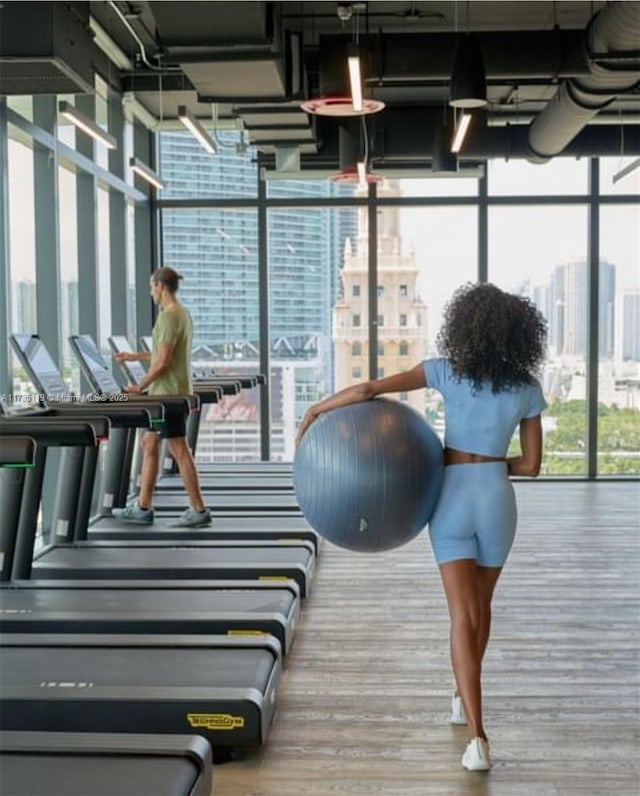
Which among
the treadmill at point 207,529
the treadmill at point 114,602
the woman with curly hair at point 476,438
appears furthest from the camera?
the treadmill at point 207,529

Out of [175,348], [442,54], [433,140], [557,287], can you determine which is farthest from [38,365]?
[557,287]

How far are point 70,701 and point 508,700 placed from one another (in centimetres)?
→ 181

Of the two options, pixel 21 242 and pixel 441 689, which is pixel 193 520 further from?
pixel 441 689

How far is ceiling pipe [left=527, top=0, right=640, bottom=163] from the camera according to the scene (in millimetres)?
5742

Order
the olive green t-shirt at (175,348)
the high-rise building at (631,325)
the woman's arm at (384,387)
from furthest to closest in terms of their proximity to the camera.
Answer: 1. the high-rise building at (631,325)
2. the olive green t-shirt at (175,348)
3. the woman's arm at (384,387)

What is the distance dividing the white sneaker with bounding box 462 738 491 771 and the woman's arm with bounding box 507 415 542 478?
0.95 metres

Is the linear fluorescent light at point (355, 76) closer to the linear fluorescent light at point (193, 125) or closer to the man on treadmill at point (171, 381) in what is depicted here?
the linear fluorescent light at point (193, 125)

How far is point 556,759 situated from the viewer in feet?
11.2

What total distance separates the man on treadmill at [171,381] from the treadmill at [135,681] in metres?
2.32

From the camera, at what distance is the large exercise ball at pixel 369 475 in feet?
10.2

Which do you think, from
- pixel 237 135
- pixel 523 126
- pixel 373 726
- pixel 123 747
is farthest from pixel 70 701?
pixel 237 135

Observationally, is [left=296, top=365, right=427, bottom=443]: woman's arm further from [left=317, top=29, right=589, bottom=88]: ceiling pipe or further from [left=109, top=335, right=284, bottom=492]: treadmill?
[left=109, top=335, right=284, bottom=492]: treadmill

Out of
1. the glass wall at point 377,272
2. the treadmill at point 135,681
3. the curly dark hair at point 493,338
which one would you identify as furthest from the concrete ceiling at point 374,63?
the curly dark hair at point 493,338

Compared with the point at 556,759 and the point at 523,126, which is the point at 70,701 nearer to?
the point at 556,759
